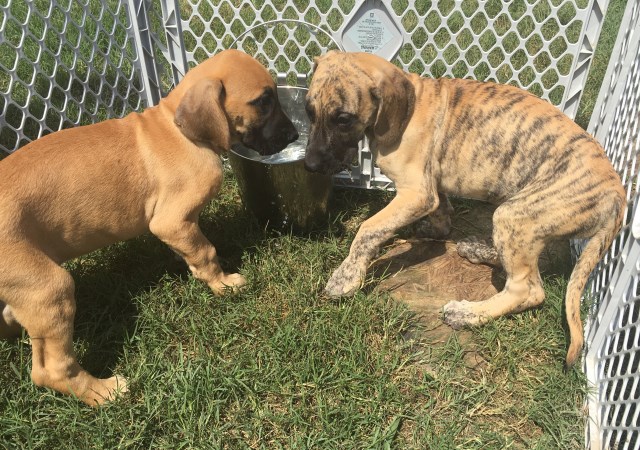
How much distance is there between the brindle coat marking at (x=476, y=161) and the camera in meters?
3.22

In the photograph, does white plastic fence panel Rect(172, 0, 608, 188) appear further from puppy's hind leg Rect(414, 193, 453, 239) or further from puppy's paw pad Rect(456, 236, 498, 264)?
puppy's paw pad Rect(456, 236, 498, 264)

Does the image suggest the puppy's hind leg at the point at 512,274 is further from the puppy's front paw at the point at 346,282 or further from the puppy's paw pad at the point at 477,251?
the puppy's front paw at the point at 346,282

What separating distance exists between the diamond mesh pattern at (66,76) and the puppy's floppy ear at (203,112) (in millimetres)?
1500

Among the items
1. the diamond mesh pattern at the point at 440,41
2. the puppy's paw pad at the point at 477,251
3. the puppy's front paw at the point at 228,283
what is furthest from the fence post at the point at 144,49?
the puppy's paw pad at the point at 477,251

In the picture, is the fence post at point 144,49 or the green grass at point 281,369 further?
the fence post at point 144,49

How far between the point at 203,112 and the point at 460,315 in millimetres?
2303

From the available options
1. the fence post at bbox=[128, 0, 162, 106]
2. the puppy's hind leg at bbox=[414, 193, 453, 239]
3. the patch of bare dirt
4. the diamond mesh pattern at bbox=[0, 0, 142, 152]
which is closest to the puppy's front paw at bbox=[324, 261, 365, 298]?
the patch of bare dirt

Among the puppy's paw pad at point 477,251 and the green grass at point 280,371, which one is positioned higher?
the puppy's paw pad at point 477,251

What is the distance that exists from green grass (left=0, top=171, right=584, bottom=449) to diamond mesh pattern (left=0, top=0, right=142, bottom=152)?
1.50 meters

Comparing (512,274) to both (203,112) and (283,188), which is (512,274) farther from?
(203,112)

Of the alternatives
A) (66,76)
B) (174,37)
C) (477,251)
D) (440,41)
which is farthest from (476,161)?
(66,76)

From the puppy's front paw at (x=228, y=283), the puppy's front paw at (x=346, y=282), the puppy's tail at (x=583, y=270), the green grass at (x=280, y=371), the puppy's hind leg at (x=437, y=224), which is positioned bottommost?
the green grass at (x=280, y=371)

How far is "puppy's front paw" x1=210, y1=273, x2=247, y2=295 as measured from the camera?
3.93 m

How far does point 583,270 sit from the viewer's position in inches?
126
